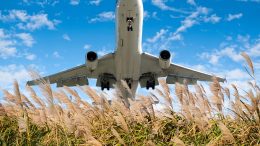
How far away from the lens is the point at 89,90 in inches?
191

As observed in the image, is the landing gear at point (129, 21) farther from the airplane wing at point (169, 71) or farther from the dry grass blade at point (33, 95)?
the dry grass blade at point (33, 95)

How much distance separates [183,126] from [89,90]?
4.26 ft

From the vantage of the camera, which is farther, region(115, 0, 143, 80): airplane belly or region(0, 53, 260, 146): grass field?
region(115, 0, 143, 80): airplane belly

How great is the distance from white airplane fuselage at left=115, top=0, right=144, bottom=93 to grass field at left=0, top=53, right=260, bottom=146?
784 inches

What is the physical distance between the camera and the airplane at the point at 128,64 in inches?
988

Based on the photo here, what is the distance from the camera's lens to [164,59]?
26.9 m

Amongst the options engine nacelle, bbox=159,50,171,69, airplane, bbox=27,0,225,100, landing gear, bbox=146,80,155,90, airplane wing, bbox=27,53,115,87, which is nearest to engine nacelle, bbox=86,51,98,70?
airplane, bbox=27,0,225,100

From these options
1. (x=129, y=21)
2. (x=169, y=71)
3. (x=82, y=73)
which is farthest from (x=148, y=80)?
(x=129, y=21)

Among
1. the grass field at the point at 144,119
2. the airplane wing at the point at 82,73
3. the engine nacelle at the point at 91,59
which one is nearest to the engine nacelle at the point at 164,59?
the airplane wing at the point at 82,73

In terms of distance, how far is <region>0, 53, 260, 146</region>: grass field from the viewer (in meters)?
4.17

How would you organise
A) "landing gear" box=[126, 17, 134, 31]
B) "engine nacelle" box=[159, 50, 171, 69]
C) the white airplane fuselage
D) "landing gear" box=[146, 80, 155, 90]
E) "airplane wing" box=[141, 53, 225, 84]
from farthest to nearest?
1. "airplane wing" box=[141, 53, 225, 84]
2. "landing gear" box=[146, 80, 155, 90]
3. "engine nacelle" box=[159, 50, 171, 69]
4. the white airplane fuselage
5. "landing gear" box=[126, 17, 134, 31]

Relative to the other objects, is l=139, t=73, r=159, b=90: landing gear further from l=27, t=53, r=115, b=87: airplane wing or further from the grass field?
the grass field

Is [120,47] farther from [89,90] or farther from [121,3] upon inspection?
[89,90]

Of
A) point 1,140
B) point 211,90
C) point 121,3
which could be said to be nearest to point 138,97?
point 211,90
